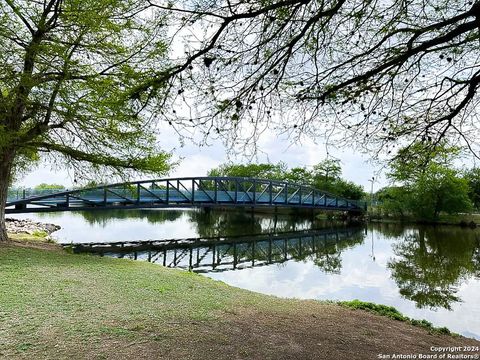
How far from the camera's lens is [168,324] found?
16.0 ft

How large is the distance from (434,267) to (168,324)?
48.5ft

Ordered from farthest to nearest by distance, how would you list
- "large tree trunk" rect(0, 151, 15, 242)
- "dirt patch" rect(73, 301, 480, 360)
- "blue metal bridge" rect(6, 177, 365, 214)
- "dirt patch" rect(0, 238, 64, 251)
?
"blue metal bridge" rect(6, 177, 365, 214), "large tree trunk" rect(0, 151, 15, 242), "dirt patch" rect(0, 238, 64, 251), "dirt patch" rect(73, 301, 480, 360)

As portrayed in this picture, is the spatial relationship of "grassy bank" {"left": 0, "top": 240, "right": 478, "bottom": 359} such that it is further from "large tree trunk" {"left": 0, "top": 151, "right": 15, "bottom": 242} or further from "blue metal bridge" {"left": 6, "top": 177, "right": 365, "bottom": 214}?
"blue metal bridge" {"left": 6, "top": 177, "right": 365, "bottom": 214}

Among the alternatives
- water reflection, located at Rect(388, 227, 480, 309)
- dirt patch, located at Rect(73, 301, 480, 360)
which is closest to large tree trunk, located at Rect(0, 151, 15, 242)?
dirt patch, located at Rect(73, 301, 480, 360)

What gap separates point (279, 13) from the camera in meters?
3.73

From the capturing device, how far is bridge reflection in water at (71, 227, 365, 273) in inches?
671

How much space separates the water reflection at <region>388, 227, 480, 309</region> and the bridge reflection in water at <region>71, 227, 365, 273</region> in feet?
9.55

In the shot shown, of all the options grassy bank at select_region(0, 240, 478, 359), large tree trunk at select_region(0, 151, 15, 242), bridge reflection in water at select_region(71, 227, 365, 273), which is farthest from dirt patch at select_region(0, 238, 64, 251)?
grassy bank at select_region(0, 240, 478, 359)

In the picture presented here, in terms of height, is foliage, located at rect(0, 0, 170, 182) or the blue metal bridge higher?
foliage, located at rect(0, 0, 170, 182)

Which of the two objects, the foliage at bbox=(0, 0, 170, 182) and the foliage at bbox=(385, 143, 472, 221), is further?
the foliage at bbox=(385, 143, 472, 221)

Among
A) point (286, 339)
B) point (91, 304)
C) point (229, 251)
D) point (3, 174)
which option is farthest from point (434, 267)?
point (3, 174)

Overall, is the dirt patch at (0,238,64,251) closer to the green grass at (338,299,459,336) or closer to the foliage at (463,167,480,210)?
the green grass at (338,299,459,336)

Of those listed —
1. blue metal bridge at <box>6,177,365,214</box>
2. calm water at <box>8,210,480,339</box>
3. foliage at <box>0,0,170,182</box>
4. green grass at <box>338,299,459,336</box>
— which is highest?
foliage at <box>0,0,170,182</box>

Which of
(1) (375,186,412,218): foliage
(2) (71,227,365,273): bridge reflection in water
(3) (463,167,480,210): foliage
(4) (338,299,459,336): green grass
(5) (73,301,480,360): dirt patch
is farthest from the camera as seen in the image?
(3) (463,167,480,210): foliage
